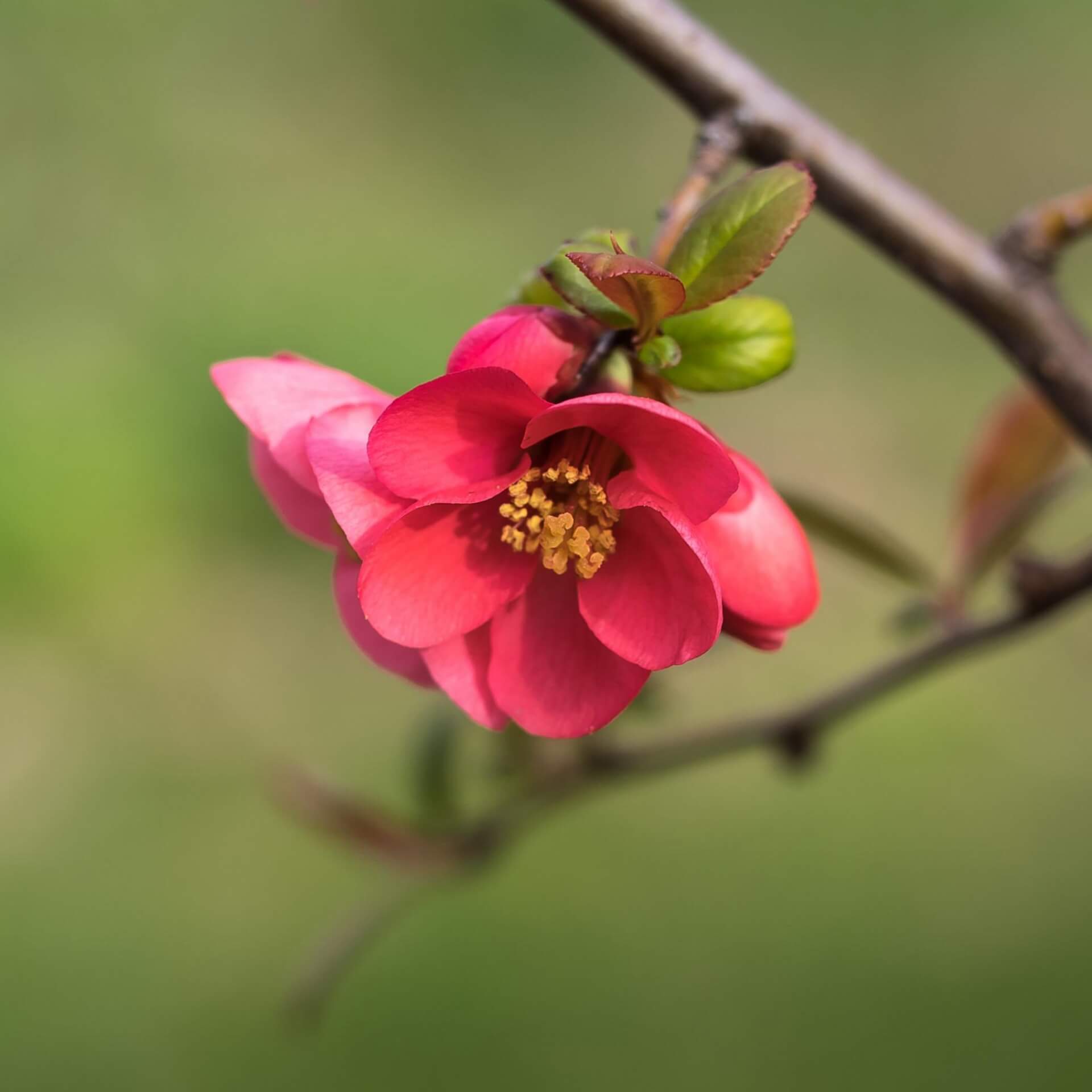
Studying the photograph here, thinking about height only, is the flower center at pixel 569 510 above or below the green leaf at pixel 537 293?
below

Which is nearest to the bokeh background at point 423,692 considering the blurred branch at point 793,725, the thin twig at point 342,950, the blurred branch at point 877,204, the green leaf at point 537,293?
the blurred branch at point 793,725

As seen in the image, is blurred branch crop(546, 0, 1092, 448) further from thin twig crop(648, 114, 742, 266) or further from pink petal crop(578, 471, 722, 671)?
pink petal crop(578, 471, 722, 671)

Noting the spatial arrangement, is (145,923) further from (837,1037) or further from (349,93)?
(349,93)

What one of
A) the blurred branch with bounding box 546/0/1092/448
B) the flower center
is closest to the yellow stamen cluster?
the flower center

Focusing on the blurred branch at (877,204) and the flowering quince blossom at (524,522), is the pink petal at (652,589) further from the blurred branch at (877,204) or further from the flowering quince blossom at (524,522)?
the blurred branch at (877,204)

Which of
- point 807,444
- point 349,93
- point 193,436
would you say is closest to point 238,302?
point 193,436

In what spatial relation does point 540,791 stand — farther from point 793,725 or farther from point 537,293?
point 537,293
